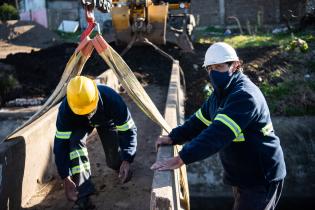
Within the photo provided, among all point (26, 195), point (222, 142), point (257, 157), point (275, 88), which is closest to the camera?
point (222, 142)

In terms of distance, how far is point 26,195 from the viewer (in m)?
4.49

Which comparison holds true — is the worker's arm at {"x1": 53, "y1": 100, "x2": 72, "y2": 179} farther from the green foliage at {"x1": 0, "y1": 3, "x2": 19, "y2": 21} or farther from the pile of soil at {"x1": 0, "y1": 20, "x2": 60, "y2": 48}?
the green foliage at {"x1": 0, "y1": 3, "x2": 19, "y2": 21}

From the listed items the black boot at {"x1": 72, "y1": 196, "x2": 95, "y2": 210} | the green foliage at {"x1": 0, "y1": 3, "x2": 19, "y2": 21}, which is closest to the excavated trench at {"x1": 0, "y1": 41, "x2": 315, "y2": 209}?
the black boot at {"x1": 72, "y1": 196, "x2": 95, "y2": 210}

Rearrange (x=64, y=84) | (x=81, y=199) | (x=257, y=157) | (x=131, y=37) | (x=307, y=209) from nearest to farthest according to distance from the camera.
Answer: (x=257, y=157) < (x=81, y=199) < (x=64, y=84) < (x=307, y=209) < (x=131, y=37)

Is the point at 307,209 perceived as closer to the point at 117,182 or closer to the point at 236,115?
the point at 117,182

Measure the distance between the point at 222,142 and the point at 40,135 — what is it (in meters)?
2.68

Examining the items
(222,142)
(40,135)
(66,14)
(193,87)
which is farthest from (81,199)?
(66,14)

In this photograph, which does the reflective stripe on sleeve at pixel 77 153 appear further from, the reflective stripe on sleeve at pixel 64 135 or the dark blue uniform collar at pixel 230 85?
the dark blue uniform collar at pixel 230 85

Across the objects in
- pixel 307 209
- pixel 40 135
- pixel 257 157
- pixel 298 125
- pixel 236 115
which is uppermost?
pixel 236 115

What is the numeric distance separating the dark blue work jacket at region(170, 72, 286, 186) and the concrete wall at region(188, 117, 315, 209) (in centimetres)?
463

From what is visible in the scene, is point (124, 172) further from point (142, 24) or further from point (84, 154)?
point (142, 24)

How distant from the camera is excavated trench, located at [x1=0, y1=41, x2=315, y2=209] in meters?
4.70

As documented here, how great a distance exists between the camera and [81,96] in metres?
3.87

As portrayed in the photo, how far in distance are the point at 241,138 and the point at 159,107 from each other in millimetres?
4687
